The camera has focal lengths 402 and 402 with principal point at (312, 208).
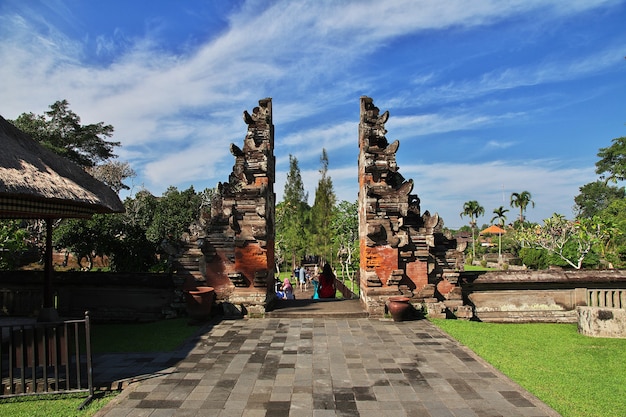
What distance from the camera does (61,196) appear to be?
5645 millimetres

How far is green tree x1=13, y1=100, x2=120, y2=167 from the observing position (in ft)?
101

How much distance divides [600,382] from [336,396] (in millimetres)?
3592

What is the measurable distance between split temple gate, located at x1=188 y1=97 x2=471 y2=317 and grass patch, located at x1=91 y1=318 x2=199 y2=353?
1.34 m

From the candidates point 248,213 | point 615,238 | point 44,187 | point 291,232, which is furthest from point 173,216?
point 615,238

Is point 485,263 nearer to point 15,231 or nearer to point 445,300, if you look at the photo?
point 445,300

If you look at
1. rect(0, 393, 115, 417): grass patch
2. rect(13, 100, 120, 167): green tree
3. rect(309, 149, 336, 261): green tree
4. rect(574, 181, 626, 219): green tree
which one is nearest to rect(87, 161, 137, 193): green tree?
rect(13, 100, 120, 167): green tree

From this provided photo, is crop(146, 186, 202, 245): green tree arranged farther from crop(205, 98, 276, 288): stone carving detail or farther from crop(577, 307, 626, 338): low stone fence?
crop(577, 307, 626, 338): low stone fence

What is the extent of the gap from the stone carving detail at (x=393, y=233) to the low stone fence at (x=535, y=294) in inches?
35.9

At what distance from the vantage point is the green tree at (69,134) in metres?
30.8

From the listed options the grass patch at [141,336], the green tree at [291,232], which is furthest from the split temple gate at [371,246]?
the green tree at [291,232]

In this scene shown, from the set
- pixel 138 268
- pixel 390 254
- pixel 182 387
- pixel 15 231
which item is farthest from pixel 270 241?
pixel 138 268

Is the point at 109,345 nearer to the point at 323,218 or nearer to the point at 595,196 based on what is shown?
the point at 323,218

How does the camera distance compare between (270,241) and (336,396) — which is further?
(270,241)

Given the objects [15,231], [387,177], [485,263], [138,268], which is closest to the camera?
[387,177]
